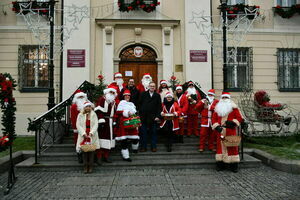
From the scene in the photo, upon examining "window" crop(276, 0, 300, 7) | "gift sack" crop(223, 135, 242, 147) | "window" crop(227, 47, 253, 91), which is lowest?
"gift sack" crop(223, 135, 242, 147)

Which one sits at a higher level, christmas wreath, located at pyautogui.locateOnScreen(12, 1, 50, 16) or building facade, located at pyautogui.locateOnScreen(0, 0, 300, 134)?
christmas wreath, located at pyautogui.locateOnScreen(12, 1, 50, 16)

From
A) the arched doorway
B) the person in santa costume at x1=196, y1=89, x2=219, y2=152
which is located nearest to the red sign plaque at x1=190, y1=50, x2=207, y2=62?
the arched doorway

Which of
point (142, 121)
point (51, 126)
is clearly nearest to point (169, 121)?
point (142, 121)

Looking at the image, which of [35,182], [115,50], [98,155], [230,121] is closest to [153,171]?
[98,155]

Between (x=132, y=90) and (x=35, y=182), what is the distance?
3.92 meters

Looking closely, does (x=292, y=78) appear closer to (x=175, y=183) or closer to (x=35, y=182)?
(x=175, y=183)

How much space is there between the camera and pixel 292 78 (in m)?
12.3

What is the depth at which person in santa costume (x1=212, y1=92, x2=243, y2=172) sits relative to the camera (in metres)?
6.01

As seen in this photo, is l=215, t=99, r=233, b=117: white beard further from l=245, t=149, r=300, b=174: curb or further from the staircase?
l=245, t=149, r=300, b=174: curb

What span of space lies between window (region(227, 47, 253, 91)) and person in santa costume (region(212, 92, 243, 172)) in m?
6.04

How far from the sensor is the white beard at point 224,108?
242 inches

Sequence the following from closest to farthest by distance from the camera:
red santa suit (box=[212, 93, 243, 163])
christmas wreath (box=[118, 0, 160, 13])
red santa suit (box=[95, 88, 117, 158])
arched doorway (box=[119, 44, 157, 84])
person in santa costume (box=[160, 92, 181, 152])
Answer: red santa suit (box=[212, 93, 243, 163]) → red santa suit (box=[95, 88, 117, 158]) → person in santa costume (box=[160, 92, 181, 152]) → christmas wreath (box=[118, 0, 160, 13]) → arched doorway (box=[119, 44, 157, 84])

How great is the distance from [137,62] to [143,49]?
688mm

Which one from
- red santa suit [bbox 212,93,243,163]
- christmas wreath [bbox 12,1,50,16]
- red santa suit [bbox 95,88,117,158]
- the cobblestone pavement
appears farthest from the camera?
christmas wreath [bbox 12,1,50,16]
